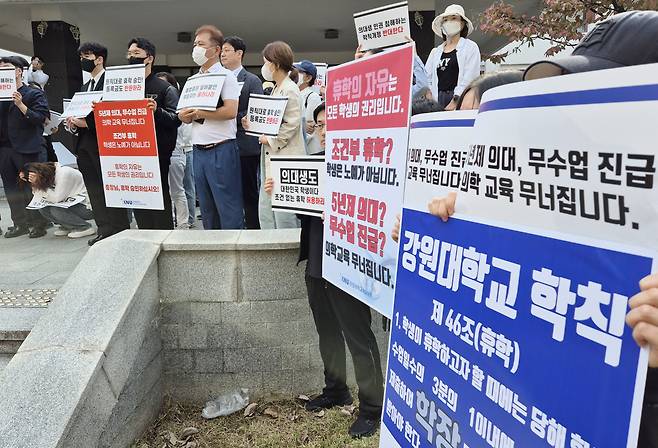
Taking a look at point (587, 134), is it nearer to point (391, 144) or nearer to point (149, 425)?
point (391, 144)

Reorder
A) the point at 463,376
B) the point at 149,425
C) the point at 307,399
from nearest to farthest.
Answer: the point at 463,376 → the point at 149,425 → the point at 307,399

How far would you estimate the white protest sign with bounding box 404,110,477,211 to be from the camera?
1.54 metres

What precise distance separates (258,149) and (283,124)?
37.5 inches

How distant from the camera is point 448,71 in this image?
509 cm

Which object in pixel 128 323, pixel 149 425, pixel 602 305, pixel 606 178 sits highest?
pixel 606 178

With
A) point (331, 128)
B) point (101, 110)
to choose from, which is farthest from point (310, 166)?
point (101, 110)

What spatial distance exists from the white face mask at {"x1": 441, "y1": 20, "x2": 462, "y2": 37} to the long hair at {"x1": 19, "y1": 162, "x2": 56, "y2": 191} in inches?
186

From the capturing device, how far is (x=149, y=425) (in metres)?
3.41

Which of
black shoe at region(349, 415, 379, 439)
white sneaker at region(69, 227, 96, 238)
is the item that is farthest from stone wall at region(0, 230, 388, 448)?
white sneaker at region(69, 227, 96, 238)

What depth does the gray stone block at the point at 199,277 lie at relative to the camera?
11.6ft

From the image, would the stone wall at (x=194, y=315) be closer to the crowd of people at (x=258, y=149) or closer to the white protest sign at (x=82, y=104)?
the crowd of people at (x=258, y=149)

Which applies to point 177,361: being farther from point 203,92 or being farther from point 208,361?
point 203,92

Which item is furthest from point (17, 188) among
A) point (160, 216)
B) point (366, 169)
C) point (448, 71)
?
point (366, 169)

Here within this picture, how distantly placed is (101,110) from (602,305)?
15.1ft
